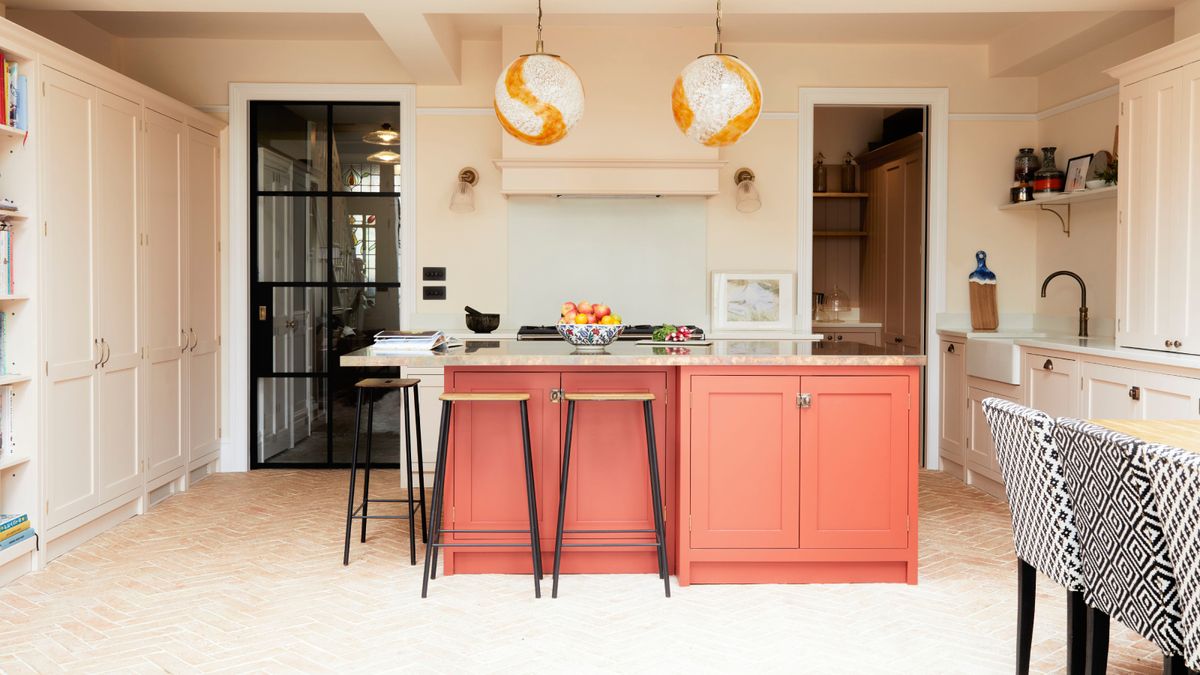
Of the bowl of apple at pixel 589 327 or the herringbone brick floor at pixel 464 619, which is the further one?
the bowl of apple at pixel 589 327

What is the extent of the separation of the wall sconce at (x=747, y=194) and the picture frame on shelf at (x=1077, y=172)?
6.19 feet

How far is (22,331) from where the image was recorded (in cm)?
362

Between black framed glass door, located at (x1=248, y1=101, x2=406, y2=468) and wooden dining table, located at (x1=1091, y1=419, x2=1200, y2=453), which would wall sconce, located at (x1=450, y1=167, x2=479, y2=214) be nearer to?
black framed glass door, located at (x1=248, y1=101, x2=406, y2=468)

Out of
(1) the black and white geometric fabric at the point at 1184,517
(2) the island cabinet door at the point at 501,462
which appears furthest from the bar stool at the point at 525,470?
(1) the black and white geometric fabric at the point at 1184,517

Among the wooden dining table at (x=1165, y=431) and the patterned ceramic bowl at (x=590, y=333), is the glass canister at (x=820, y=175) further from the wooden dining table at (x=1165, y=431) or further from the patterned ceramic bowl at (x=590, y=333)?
the wooden dining table at (x=1165, y=431)

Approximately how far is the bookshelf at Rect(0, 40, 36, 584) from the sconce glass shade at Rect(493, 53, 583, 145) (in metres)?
2.15

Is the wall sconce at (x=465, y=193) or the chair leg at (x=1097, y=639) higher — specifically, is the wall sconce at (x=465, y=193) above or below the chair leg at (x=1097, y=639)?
above

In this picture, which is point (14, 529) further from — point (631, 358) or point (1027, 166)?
point (1027, 166)

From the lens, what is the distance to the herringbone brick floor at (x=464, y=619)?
8.97ft

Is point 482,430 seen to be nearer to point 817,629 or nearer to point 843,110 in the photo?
point 817,629

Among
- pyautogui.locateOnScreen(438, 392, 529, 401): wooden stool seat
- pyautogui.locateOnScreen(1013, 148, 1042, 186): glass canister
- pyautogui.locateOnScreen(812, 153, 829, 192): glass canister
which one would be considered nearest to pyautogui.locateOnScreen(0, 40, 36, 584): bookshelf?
pyautogui.locateOnScreen(438, 392, 529, 401): wooden stool seat

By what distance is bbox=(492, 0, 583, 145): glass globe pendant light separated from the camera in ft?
10.0

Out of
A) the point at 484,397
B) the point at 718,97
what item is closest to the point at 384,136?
the point at 484,397

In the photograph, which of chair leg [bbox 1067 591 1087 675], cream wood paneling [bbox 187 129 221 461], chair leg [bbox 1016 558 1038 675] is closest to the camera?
chair leg [bbox 1067 591 1087 675]
